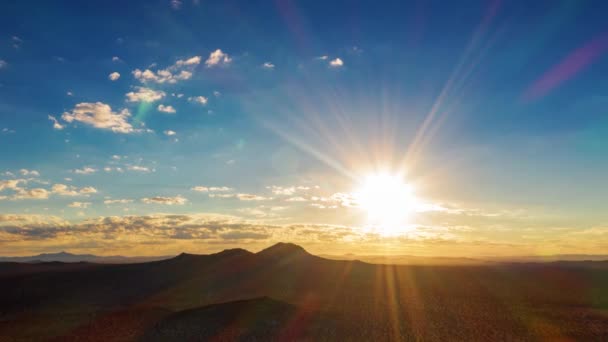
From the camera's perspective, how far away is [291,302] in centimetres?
5750

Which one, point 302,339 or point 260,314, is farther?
point 260,314

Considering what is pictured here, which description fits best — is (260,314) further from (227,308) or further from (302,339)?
(302,339)

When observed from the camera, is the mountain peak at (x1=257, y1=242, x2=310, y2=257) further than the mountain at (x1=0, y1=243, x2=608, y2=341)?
Answer: Yes

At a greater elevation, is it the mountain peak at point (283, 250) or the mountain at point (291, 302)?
the mountain peak at point (283, 250)

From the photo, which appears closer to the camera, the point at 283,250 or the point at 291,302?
the point at 291,302

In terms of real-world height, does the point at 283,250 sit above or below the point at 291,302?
above

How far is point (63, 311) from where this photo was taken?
52.6m

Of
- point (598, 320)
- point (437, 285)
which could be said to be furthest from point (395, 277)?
point (598, 320)

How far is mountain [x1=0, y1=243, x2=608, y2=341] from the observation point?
128 ft

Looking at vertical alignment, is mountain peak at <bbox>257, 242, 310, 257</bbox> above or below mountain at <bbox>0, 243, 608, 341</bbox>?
above

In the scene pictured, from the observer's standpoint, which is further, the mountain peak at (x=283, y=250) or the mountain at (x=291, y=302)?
the mountain peak at (x=283, y=250)

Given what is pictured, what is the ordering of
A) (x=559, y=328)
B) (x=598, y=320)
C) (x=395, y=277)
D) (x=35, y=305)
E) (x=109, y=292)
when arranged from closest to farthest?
(x=559, y=328) → (x=598, y=320) → (x=35, y=305) → (x=109, y=292) → (x=395, y=277)

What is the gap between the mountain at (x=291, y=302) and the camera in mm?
38906

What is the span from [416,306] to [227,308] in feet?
92.1
